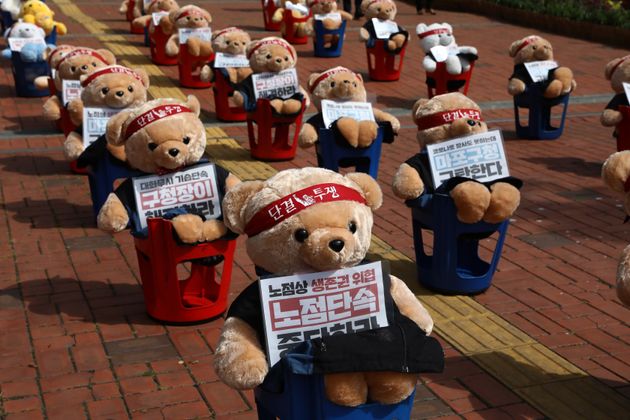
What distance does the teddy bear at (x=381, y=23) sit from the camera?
13273 millimetres

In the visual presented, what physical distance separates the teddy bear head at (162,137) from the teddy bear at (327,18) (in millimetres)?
9462

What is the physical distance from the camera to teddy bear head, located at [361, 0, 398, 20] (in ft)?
44.4

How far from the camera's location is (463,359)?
5.12m

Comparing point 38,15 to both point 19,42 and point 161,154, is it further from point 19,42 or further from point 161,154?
point 161,154

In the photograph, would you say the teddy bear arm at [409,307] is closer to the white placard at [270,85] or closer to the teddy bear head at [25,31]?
the white placard at [270,85]

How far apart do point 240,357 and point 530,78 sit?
7.44 m

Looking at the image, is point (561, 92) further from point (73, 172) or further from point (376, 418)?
point (376, 418)

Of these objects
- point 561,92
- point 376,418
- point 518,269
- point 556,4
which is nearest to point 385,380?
point 376,418

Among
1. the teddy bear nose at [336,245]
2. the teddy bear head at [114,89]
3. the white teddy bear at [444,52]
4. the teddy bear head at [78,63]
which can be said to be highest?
the teddy bear nose at [336,245]

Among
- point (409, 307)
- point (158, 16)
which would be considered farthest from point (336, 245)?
point (158, 16)

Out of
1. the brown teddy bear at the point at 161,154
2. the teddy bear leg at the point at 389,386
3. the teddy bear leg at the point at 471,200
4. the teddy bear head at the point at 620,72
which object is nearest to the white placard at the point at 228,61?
the teddy bear head at the point at 620,72

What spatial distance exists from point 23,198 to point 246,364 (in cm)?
534

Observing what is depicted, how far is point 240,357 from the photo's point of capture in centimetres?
348

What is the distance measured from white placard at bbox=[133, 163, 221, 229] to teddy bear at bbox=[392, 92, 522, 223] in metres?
1.17
